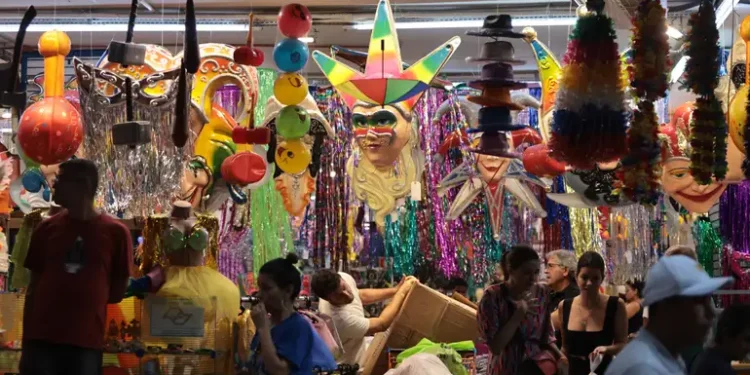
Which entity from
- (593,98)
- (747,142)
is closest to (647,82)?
(593,98)

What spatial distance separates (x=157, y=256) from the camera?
16.0 ft

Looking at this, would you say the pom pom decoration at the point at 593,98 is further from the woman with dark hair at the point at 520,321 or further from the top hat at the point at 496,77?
the top hat at the point at 496,77

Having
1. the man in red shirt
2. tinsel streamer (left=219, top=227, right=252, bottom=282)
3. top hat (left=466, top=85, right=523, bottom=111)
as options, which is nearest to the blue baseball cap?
the man in red shirt

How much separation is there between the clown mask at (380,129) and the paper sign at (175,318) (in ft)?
7.19

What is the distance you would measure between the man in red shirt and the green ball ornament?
203cm

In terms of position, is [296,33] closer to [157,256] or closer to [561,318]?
[157,256]

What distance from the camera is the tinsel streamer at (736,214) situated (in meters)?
7.87

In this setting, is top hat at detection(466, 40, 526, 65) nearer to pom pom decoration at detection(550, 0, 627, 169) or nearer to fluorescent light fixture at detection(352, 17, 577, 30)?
pom pom decoration at detection(550, 0, 627, 169)

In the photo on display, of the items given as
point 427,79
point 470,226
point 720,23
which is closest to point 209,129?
point 427,79

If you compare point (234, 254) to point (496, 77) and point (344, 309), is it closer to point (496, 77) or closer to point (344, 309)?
point (344, 309)

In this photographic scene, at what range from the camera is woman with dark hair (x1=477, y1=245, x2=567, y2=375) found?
15.4 ft

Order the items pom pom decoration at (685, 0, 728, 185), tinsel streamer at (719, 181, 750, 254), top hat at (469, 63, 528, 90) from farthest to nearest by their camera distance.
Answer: tinsel streamer at (719, 181, 750, 254) < top hat at (469, 63, 528, 90) < pom pom decoration at (685, 0, 728, 185)

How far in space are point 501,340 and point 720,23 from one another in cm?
361

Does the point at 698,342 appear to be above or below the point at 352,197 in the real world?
below
